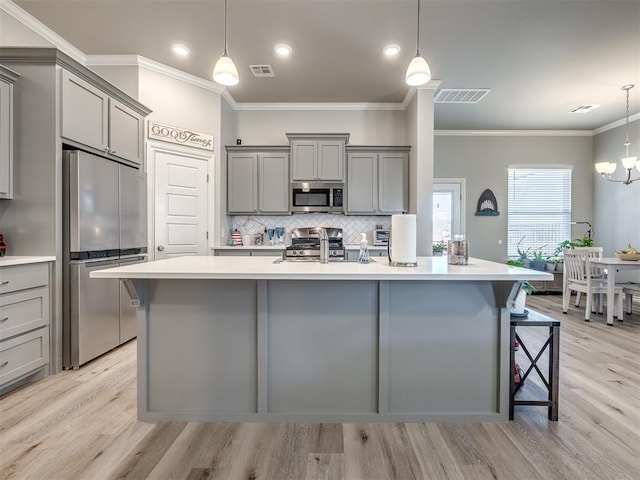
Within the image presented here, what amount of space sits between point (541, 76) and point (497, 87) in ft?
1.67

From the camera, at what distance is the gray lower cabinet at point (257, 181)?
199 inches

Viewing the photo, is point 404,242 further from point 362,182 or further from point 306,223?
point 306,223

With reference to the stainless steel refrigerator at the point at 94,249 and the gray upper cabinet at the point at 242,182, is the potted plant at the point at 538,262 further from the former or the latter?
the stainless steel refrigerator at the point at 94,249

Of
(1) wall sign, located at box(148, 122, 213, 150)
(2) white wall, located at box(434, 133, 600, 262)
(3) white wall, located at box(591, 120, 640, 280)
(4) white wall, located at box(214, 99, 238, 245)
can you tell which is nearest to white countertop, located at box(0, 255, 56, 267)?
(1) wall sign, located at box(148, 122, 213, 150)

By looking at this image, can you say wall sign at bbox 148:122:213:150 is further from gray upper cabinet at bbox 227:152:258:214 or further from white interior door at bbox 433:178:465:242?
white interior door at bbox 433:178:465:242

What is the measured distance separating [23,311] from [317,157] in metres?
3.73

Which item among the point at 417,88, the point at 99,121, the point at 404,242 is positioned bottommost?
the point at 404,242

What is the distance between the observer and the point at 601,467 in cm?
163

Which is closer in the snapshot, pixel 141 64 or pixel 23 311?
pixel 23 311

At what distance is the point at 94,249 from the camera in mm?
2873

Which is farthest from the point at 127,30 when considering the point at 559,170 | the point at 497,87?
the point at 559,170

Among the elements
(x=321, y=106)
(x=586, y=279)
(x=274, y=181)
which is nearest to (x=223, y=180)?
(x=274, y=181)

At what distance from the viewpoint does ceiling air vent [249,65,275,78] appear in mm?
4116

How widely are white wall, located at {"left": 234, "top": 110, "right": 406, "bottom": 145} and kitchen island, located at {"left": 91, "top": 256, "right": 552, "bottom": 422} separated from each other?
3763 millimetres
